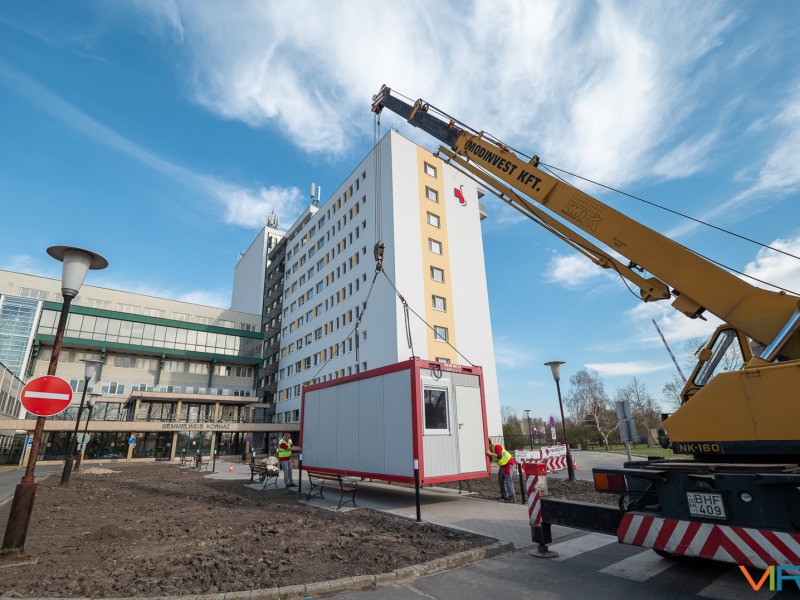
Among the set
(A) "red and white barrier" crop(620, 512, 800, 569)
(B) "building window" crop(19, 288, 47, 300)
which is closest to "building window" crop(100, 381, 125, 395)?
(B) "building window" crop(19, 288, 47, 300)

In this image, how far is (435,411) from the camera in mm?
11461

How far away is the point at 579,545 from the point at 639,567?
135cm

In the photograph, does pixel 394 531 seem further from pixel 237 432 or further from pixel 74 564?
pixel 237 432

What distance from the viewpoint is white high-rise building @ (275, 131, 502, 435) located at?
34688mm

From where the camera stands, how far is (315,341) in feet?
150

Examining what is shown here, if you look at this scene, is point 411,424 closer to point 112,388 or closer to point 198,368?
point 112,388

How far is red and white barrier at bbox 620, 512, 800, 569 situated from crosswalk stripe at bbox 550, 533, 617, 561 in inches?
68.6

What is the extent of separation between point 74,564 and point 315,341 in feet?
131

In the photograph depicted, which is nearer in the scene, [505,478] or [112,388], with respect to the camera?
[505,478]

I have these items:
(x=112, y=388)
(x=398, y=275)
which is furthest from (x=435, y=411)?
(x=112, y=388)

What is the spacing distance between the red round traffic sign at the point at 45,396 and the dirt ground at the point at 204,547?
203cm

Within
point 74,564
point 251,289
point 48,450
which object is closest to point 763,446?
point 74,564

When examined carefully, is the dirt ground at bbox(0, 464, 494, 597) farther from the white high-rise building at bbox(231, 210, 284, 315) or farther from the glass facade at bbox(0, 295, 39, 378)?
the white high-rise building at bbox(231, 210, 284, 315)

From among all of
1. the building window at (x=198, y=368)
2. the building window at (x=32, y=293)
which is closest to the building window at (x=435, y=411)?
the building window at (x=198, y=368)
